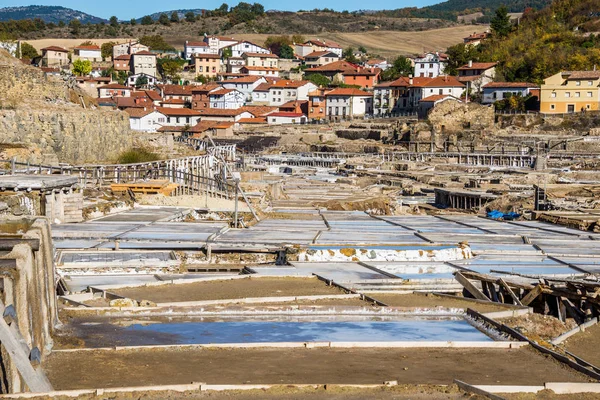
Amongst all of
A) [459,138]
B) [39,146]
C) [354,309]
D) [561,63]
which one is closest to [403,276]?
[354,309]

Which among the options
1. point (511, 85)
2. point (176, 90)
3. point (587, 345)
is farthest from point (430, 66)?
point (587, 345)

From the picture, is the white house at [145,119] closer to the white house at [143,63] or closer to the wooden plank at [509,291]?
the white house at [143,63]

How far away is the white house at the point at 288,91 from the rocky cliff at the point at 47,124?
182 ft

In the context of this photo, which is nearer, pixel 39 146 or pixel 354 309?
pixel 354 309

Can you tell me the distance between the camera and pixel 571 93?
71.8 m

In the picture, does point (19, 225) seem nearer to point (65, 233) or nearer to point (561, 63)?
point (65, 233)

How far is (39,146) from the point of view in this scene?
29.9m

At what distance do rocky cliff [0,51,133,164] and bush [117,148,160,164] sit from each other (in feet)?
1.30

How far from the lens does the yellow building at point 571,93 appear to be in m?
71.6

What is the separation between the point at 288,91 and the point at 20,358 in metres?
88.2

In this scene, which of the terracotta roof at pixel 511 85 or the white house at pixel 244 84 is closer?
the terracotta roof at pixel 511 85

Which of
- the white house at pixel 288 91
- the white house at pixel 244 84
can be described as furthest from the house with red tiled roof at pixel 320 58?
the white house at pixel 288 91

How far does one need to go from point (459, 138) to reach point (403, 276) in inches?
2235

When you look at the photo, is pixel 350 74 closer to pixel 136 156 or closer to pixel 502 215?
pixel 136 156
